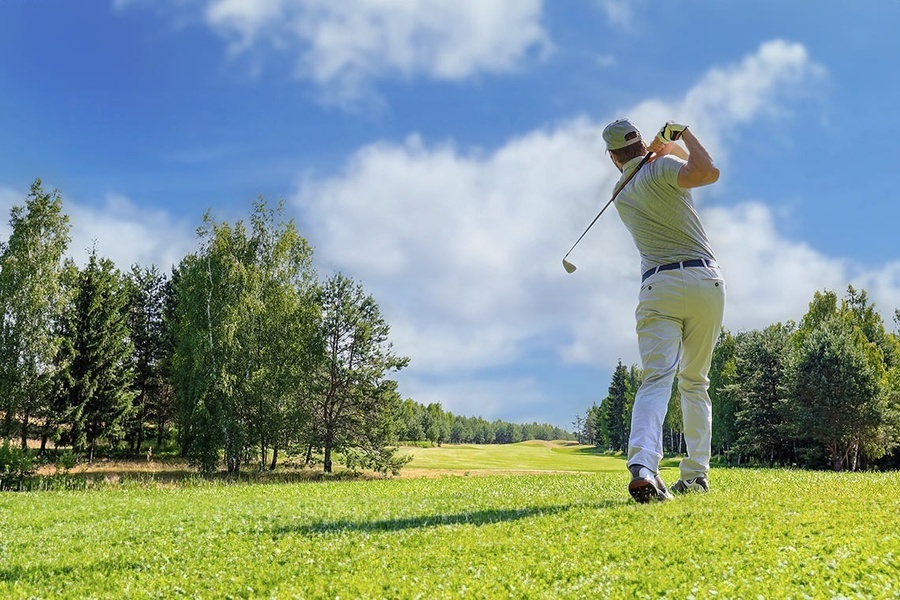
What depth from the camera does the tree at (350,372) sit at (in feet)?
129

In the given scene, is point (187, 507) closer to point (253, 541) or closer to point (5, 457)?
point (253, 541)

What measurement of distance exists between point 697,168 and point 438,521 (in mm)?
4232

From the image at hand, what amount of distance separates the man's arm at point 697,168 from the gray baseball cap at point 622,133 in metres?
0.73

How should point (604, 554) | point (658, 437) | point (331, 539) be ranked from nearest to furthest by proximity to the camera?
point (604, 554)
point (331, 539)
point (658, 437)

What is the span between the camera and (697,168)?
585cm

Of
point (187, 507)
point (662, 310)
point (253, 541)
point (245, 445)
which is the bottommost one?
point (245, 445)

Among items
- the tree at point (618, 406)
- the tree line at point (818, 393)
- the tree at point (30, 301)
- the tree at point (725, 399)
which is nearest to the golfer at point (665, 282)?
the tree line at point (818, 393)

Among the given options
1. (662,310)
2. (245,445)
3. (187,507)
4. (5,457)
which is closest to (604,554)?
(662,310)

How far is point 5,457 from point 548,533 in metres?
31.0

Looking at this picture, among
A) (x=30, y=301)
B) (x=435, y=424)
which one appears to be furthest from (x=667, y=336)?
(x=435, y=424)

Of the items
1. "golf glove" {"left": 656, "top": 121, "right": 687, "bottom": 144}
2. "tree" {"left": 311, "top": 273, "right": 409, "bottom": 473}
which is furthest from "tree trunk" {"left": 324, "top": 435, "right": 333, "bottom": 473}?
"golf glove" {"left": 656, "top": 121, "right": 687, "bottom": 144}

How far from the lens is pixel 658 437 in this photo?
19.6ft

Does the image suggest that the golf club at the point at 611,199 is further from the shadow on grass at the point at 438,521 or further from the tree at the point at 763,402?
the tree at the point at 763,402

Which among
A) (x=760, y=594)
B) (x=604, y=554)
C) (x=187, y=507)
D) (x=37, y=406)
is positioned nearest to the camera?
(x=760, y=594)
